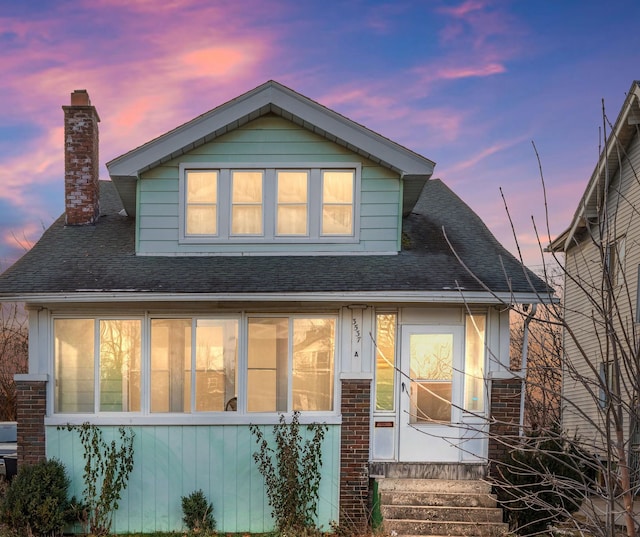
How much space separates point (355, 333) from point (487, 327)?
1955 millimetres

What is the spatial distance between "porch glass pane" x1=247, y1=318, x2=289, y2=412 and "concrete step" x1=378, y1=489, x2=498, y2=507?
193cm

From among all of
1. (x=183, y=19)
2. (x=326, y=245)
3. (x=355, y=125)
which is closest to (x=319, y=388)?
(x=326, y=245)

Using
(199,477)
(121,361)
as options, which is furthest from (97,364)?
(199,477)

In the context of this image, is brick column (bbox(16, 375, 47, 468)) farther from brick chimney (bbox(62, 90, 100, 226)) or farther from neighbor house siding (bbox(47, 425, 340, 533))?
brick chimney (bbox(62, 90, 100, 226))

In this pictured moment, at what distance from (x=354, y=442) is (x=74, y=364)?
4279mm

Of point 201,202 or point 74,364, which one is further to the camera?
point 201,202

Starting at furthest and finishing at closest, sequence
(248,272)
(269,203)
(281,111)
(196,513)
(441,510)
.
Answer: (269,203) < (281,111) < (248,272) < (196,513) < (441,510)

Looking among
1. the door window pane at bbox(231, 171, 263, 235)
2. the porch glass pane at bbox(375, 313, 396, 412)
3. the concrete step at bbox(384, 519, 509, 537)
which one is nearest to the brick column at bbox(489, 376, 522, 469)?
the concrete step at bbox(384, 519, 509, 537)

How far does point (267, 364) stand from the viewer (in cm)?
791

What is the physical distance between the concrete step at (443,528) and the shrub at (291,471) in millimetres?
1134

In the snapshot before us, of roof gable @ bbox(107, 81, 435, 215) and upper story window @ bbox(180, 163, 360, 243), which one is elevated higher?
roof gable @ bbox(107, 81, 435, 215)

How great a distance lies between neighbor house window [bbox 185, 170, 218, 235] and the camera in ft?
27.4

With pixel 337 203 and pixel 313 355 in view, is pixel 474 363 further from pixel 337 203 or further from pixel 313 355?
pixel 337 203

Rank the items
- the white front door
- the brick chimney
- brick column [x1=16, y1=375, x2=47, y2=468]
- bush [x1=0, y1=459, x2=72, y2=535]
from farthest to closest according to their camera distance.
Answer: the brick chimney, the white front door, brick column [x1=16, y1=375, x2=47, y2=468], bush [x1=0, y1=459, x2=72, y2=535]
